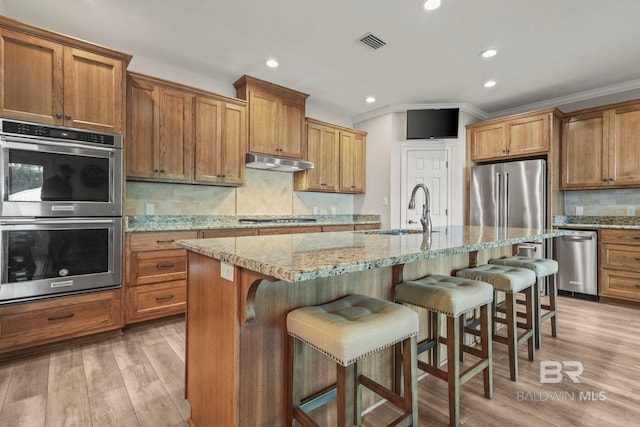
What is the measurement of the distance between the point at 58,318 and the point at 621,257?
559 cm

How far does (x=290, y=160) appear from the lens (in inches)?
156

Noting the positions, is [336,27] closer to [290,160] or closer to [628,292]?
[290,160]

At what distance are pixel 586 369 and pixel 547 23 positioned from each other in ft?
9.09

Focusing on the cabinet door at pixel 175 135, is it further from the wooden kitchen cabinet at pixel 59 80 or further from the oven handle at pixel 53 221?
the oven handle at pixel 53 221

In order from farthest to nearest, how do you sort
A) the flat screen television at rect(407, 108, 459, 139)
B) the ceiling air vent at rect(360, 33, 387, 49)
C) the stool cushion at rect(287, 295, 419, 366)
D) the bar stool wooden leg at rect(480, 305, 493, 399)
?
the flat screen television at rect(407, 108, 459, 139)
the ceiling air vent at rect(360, 33, 387, 49)
the bar stool wooden leg at rect(480, 305, 493, 399)
the stool cushion at rect(287, 295, 419, 366)

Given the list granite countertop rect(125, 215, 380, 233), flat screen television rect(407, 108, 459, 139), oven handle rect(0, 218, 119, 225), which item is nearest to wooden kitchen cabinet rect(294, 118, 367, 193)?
granite countertop rect(125, 215, 380, 233)

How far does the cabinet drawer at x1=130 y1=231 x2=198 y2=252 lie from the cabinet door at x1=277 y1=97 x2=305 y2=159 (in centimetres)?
165

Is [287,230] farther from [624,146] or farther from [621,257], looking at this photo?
[624,146]

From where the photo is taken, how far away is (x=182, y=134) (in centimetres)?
323

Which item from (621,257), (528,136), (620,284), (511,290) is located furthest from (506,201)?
(511,290)

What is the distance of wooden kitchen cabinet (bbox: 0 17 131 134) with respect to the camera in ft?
7.13

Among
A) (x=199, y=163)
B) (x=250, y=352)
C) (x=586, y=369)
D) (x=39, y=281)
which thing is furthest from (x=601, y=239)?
(x=39, y=281)

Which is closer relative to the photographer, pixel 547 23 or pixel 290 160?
pixel 547 23

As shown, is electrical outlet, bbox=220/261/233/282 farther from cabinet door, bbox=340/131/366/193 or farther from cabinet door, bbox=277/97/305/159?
cabinet door, bbox=340/131/366/193
